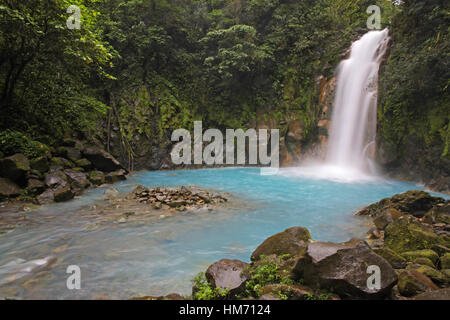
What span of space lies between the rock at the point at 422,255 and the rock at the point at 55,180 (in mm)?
8270

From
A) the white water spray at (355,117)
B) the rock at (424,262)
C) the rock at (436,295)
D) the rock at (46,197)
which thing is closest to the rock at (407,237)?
the rock at (424,262)

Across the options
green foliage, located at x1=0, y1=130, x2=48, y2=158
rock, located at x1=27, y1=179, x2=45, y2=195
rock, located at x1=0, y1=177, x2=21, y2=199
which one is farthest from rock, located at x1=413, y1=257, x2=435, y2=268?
green foliage, located at x1=0, y1=130, x2=48, y2=158

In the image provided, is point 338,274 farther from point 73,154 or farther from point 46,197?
point 73,154

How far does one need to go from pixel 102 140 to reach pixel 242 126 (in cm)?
892

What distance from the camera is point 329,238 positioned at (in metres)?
4.71

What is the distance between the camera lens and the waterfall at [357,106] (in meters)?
11.7

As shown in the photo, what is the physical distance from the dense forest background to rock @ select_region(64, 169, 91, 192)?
1135 millimetres

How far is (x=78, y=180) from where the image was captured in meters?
8.05

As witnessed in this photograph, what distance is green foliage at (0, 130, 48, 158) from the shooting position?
22.8ft

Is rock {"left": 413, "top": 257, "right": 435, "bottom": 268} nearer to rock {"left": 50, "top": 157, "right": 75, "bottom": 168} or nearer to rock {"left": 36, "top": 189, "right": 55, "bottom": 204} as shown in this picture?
rock {"left": 36, "top": 189, "right": 55, "bottom": 204}

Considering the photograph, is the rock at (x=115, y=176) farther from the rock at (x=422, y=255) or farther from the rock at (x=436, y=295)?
the rock at (x=436, y=295)

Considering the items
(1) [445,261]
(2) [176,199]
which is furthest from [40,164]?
(1) [445,261]
